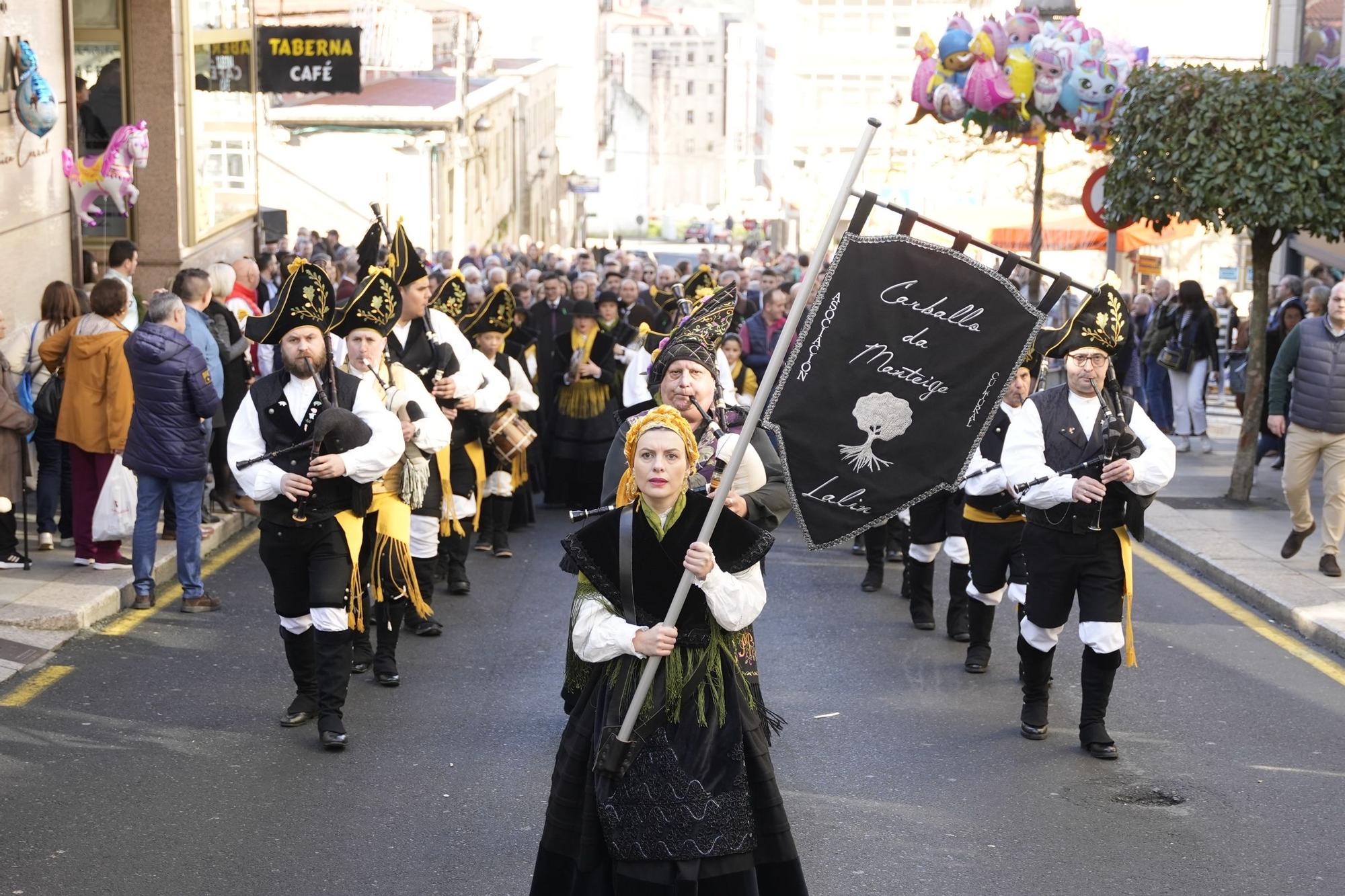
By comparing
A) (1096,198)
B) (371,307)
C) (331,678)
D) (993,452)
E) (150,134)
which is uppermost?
(150,134)

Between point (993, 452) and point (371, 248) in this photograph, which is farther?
point (371, 248)

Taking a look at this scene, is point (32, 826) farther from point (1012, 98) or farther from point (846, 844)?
point (1012, 98)

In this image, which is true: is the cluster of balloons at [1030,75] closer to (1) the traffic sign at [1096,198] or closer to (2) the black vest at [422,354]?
(1) the traffic sign at [1096,198]

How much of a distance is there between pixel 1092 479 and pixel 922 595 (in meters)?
2.88

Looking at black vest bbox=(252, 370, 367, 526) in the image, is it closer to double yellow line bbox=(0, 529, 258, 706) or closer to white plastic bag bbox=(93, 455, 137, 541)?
double yellow line bbox=(0, 529, 258, 706)

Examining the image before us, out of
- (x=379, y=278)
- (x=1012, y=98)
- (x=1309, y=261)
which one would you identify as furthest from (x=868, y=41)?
(x=379, y=278)

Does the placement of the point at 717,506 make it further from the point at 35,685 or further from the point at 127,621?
the point at 127,621

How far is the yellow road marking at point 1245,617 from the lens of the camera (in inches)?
368

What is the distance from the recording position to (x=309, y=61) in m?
21.8

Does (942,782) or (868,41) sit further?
(868,41)

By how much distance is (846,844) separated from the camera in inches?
254

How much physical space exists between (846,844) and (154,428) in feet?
16.5

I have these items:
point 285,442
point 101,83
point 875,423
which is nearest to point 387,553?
point 285,442

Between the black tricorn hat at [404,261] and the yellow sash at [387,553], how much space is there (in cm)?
135
